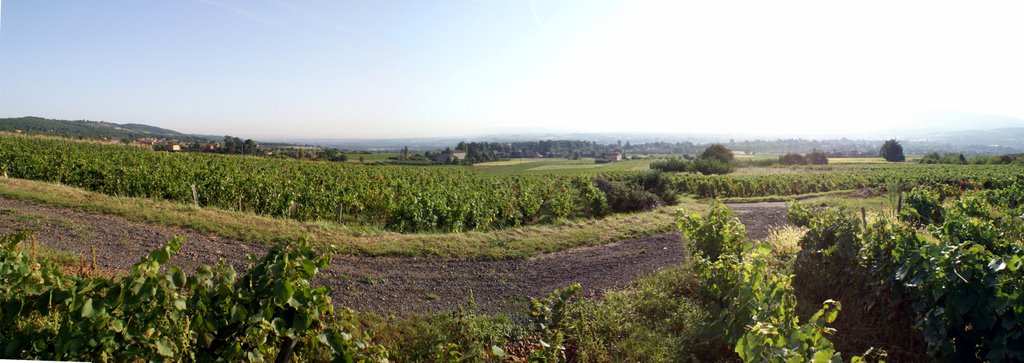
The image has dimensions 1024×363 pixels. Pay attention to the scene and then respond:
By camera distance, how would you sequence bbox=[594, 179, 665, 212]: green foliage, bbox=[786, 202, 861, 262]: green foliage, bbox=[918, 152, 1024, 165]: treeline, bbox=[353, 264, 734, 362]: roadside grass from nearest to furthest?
1. bbox=[353, 264, 734, 362]: roadside grass
2. bbox=[786, 202, 861, 262]: green foliage
3. bbox=[594, 179, 665, 212]: green foliage
4. bbox=[918, 152, 1024, 165]: treeline

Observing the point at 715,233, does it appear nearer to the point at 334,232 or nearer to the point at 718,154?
the point at 334,232

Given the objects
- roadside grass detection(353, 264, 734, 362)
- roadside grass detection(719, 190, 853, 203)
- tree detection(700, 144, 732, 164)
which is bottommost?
roadside grass detection(719, 190, 853, 203)

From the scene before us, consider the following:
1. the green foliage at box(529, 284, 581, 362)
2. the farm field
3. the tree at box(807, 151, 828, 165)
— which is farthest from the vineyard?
the tree at box(807, 151, 828, 165)

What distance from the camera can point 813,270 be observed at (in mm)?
6277

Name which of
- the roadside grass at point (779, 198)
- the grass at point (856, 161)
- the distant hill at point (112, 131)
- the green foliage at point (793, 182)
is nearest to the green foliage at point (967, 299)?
the roadside grass at point (779, 198)

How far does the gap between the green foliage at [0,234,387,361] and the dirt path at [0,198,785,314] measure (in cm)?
297

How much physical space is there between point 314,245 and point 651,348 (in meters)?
6.05

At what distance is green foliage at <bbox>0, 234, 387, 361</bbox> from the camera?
2.48 m

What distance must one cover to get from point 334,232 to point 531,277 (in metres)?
4.46

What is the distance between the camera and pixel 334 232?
31.9ft

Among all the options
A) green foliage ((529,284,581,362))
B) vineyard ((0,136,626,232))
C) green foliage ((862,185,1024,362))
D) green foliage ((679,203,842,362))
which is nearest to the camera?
green foliage ((679,203,842,362))

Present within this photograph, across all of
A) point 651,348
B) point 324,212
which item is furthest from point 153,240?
point 651,348

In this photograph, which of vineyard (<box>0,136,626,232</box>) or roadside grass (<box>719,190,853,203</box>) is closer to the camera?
vineyard (<box>0,136,626,232</box>)

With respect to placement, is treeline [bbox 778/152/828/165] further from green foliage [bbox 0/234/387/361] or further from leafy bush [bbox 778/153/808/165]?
green foliage [bbox 0/234/387/361]
